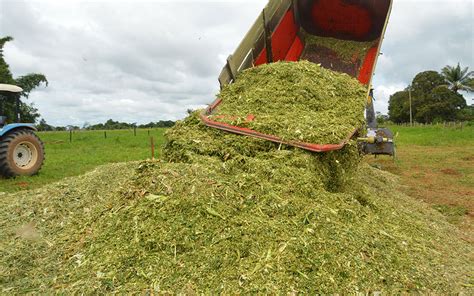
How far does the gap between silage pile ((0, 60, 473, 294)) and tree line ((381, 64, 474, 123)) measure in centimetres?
3698

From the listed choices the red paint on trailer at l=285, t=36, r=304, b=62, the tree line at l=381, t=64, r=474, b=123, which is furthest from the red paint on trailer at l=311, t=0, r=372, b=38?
the tree line at l=381, t=64, r=474, b=123

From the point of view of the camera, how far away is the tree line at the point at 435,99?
122 feet

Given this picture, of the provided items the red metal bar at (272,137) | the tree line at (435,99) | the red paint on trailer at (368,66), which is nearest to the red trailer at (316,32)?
the red paint on trailer at (368,66)

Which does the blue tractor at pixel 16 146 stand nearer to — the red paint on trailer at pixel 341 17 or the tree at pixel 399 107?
the red paint on trailer at pixel 341 17

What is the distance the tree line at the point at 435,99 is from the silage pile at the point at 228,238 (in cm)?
3698

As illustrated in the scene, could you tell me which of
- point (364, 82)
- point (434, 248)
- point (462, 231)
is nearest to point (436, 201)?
point (462, 231)

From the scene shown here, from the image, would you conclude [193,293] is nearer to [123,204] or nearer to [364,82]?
[123,204]

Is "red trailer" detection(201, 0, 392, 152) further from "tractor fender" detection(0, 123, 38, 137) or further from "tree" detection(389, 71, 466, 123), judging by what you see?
"tree" detection(389, 71, 466, 123)

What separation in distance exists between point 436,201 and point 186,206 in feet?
14.3

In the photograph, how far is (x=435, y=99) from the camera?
38438 mm

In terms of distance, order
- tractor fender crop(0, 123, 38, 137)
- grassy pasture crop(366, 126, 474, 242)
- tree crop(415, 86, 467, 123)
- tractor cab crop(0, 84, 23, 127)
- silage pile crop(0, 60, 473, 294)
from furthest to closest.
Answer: tree crop(415, 86, 467, 123) → tractor cab crop(0, 84, 23, 127) → tractor fender crop(0, 123, 38, 137) → grassy pasture crop(366, 126, 474, 242) → silage pile crop(0, 60, 473, 294)

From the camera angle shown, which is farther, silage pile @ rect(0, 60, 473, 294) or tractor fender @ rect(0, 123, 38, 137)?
tractor fender @ rect(0, 123, 38, 137)

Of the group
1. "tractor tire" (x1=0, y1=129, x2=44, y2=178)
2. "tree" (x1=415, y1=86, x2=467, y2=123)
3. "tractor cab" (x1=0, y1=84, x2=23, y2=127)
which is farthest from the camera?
"tree" (x1=415, y1=86, x2=467, y2=123)

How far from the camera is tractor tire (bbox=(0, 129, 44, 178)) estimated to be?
7.11 meters
